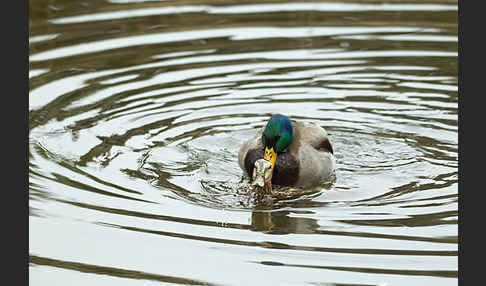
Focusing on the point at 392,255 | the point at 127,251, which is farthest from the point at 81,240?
the point at 392,255

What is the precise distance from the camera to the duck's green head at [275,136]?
9.25 m

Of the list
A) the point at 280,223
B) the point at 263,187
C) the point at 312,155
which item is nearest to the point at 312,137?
the point at 312,155

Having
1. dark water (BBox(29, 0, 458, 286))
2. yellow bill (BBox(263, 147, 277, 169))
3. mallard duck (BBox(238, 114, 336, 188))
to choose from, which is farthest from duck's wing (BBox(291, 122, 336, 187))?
yellow bill (BBox(263, 147, 277, 169))

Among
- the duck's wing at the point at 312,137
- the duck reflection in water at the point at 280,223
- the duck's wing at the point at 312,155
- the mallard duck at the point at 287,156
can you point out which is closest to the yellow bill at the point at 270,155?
the mallard duck at the point at 287,156

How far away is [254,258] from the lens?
746cm

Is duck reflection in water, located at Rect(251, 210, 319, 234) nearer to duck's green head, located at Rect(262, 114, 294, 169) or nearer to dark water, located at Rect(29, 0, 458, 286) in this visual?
dark water, located at Rect(29, 0, 458, 286)

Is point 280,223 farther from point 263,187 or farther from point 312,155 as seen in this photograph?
point 312,155

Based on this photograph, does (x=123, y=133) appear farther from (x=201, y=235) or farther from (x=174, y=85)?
(x=201, y=235)

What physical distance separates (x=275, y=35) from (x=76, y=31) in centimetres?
317

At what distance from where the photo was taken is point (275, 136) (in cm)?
927

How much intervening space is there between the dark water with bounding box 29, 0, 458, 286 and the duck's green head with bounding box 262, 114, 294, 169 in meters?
0.56

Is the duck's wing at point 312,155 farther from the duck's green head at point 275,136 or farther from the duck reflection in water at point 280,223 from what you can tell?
the duck reflection in water at point 280,223

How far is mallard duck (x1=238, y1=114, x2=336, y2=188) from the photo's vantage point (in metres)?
9.30

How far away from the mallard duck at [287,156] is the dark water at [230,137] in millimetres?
239
